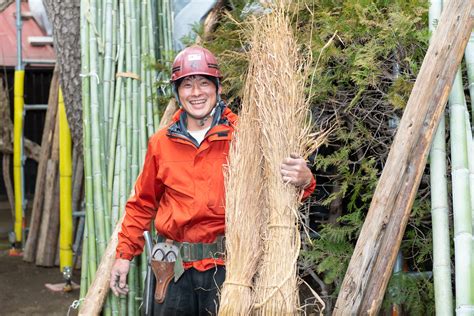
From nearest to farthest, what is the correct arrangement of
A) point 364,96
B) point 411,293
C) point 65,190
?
point 411,293 → point 364,96 → point 65,190

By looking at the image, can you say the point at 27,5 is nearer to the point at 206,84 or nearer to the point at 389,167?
the point at 206,84

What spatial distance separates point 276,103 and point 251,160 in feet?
0.78

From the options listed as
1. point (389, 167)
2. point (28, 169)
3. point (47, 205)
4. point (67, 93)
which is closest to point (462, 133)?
point (389, 167)

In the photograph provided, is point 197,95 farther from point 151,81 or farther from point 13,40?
point 13,40

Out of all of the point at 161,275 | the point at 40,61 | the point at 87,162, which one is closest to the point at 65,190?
the point at 40,61

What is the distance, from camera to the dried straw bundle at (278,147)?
109 inches

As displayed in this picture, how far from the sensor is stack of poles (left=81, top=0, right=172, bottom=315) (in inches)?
183

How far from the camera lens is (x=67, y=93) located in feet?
17.1

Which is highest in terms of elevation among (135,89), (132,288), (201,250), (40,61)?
(40,61)

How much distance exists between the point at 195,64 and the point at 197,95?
0.13 m

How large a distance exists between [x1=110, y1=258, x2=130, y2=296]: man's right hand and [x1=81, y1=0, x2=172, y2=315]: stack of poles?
2.85 feet

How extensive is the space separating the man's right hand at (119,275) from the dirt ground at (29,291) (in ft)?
7.56

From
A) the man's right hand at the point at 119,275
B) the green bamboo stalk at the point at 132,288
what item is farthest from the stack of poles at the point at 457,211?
the green bamboo stalk at the point at 132,288

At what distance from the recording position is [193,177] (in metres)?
3.33
